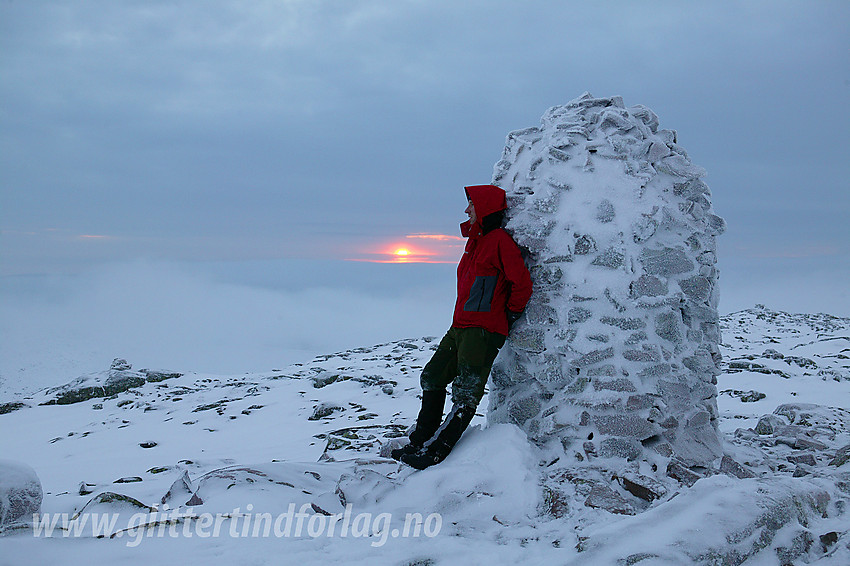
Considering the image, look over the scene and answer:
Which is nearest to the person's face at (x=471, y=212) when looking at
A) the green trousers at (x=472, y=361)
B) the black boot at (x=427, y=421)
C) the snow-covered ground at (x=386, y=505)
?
the green trousers at (x=472, y=361)

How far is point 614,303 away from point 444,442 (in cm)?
176

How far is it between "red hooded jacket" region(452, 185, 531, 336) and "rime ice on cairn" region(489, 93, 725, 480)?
8.3 inches

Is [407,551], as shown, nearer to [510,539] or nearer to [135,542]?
[510,539]

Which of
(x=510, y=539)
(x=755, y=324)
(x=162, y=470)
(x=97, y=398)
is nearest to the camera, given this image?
(x=510, y=539)

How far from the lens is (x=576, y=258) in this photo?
14.9 ft

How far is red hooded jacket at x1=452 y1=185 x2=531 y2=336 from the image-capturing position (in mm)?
4457

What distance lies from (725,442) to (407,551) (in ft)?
12.5

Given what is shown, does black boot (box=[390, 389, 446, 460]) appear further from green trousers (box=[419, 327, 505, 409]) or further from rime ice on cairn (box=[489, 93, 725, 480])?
rime ice on cairn (box=[489, 93, 725, 480])

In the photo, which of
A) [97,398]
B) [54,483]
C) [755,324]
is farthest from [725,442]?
[755,324]

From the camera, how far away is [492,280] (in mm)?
4496

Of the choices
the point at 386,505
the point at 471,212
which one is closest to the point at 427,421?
the point at 386,505

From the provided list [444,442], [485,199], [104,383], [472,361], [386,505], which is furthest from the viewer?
[104,383]

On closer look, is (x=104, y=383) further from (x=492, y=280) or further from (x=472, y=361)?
(x=492, y=280)

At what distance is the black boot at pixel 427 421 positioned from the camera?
4.65 m
